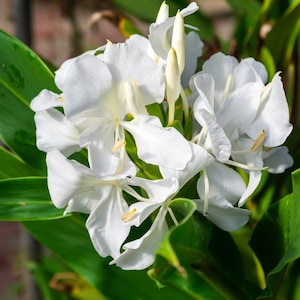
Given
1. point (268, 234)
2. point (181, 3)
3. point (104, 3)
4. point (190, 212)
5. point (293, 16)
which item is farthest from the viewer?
point (104, 3)

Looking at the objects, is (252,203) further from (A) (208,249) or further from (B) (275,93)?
(B) (275,93)

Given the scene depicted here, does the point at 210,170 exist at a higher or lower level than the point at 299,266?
higher

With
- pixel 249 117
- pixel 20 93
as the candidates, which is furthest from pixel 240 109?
pixel 20 93

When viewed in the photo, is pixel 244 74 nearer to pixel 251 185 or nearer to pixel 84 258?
pixel 251 185

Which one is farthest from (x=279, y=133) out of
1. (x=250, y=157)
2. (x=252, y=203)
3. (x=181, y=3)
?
(x=181, y=3)

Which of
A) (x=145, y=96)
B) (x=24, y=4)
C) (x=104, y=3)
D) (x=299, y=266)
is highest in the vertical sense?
(x=145, y=96)

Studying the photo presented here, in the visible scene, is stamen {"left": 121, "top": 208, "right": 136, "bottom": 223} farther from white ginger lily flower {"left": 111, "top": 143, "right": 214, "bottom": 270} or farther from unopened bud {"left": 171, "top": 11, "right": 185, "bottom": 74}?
unopened bud {"left": 171, "top": 11, "right": 185, "bottom": 74}
